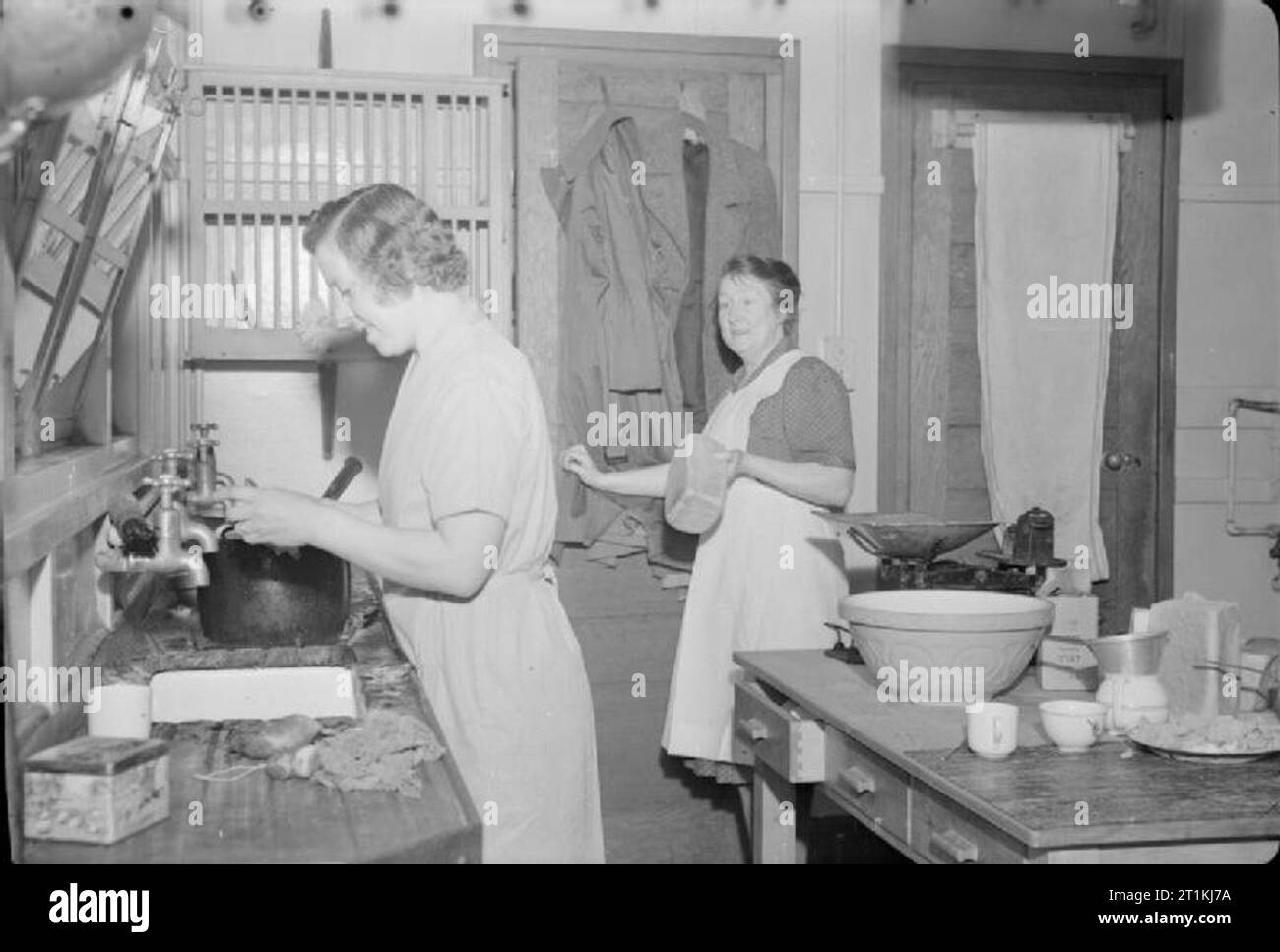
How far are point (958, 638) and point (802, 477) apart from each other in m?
1.16

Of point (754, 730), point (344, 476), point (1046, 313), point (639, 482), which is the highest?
point (1046, 313)

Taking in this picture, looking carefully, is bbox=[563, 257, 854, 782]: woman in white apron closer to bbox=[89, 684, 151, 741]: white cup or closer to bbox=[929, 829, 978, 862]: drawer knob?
bbox=[929, 829, 978, 862]: drawer knob

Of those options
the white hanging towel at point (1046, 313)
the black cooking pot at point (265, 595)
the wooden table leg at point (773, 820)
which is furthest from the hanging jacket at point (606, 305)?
the black cooking pot at point (265, 595)

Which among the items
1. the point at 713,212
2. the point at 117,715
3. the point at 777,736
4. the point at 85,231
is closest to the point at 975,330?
the point at 713,212

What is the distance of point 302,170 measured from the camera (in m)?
3.68

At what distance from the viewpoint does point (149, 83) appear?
2.28 metres

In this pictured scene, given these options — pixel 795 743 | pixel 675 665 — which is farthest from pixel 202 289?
pixel 795 743

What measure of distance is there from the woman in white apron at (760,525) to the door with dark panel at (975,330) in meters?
0.74

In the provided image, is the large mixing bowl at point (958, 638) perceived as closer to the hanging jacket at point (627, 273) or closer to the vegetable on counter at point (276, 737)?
the vegetable on counter at point (276, 737)

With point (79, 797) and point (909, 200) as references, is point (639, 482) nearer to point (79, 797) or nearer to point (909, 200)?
point (909, 200)

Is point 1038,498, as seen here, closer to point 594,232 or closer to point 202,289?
point 594,232

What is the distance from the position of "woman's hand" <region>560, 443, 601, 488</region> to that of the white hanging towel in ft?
4.45

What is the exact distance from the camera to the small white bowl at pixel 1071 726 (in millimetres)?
2072
